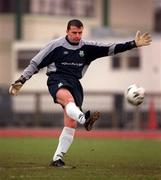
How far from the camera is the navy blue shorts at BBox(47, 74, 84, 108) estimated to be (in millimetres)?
11297

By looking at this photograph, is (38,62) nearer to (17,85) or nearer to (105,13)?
(17,85)

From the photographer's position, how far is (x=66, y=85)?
11281 millimetres

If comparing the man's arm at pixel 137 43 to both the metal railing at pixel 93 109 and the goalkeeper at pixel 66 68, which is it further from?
the metal railing at pixel 93 109

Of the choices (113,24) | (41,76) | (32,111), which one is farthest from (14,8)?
(32,111)

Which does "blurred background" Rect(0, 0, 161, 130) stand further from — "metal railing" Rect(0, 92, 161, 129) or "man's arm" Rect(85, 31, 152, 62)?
"man's arm" Rect(85, 31, 152, 62)

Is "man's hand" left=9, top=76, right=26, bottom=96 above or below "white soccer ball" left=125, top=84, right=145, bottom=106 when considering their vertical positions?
above

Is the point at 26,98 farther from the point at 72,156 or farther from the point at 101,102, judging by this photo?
the point at 72,156

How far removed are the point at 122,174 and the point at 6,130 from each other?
1857cm

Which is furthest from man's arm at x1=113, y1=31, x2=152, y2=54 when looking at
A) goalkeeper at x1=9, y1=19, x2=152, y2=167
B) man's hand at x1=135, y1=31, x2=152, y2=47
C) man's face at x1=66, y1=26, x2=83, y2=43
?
man's face at x1=66, y1=26, x2=83, y2=43

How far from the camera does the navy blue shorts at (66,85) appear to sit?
1130 centimetres

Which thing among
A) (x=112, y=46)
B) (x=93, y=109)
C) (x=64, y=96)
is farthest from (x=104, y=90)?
(x=64, y=96)

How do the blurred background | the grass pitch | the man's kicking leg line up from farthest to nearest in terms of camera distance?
the blurred background, the man's kicking leg, the grass pitch

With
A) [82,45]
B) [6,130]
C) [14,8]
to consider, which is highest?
[14,8]

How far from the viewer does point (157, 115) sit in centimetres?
3016
